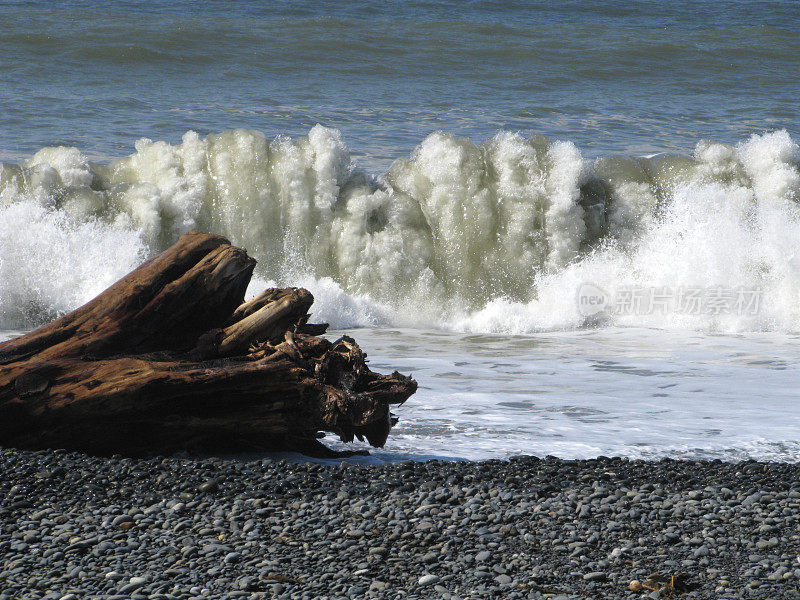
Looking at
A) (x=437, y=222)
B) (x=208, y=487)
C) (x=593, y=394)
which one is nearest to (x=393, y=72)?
(x=437, y=222)

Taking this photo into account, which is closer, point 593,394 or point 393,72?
point 593,394

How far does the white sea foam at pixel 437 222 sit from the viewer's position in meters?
9.77

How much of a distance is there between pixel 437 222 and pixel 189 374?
6414 millimetres

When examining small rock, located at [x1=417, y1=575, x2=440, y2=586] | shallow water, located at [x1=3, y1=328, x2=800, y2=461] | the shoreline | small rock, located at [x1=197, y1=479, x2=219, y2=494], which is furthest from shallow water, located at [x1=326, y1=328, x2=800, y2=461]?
small rock, located at [x1=417, y1=575, x2=440, y2=586]

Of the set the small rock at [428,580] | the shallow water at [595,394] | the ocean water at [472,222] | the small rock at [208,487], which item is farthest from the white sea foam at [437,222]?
the small rock at [428,580]

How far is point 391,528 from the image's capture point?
376 cm

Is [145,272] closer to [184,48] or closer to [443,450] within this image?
[443,450]

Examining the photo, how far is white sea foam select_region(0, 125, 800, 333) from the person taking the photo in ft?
32.1

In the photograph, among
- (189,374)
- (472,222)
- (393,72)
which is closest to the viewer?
(189,374)

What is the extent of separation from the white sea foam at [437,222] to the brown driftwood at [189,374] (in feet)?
15.0

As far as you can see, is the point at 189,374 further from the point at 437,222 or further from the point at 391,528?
the point at 437,222

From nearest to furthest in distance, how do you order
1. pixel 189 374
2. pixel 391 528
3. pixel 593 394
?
pixel 391 528
pixel 189 374
pixel 593 394

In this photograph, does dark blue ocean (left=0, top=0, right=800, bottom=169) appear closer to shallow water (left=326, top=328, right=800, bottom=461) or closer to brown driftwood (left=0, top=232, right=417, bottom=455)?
shallow water (left=326, top=328, right=800, bottom=461)

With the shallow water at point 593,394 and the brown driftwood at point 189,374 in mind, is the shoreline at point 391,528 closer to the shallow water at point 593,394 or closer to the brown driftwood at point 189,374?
Answer: the brown driftwood at point 189,374
